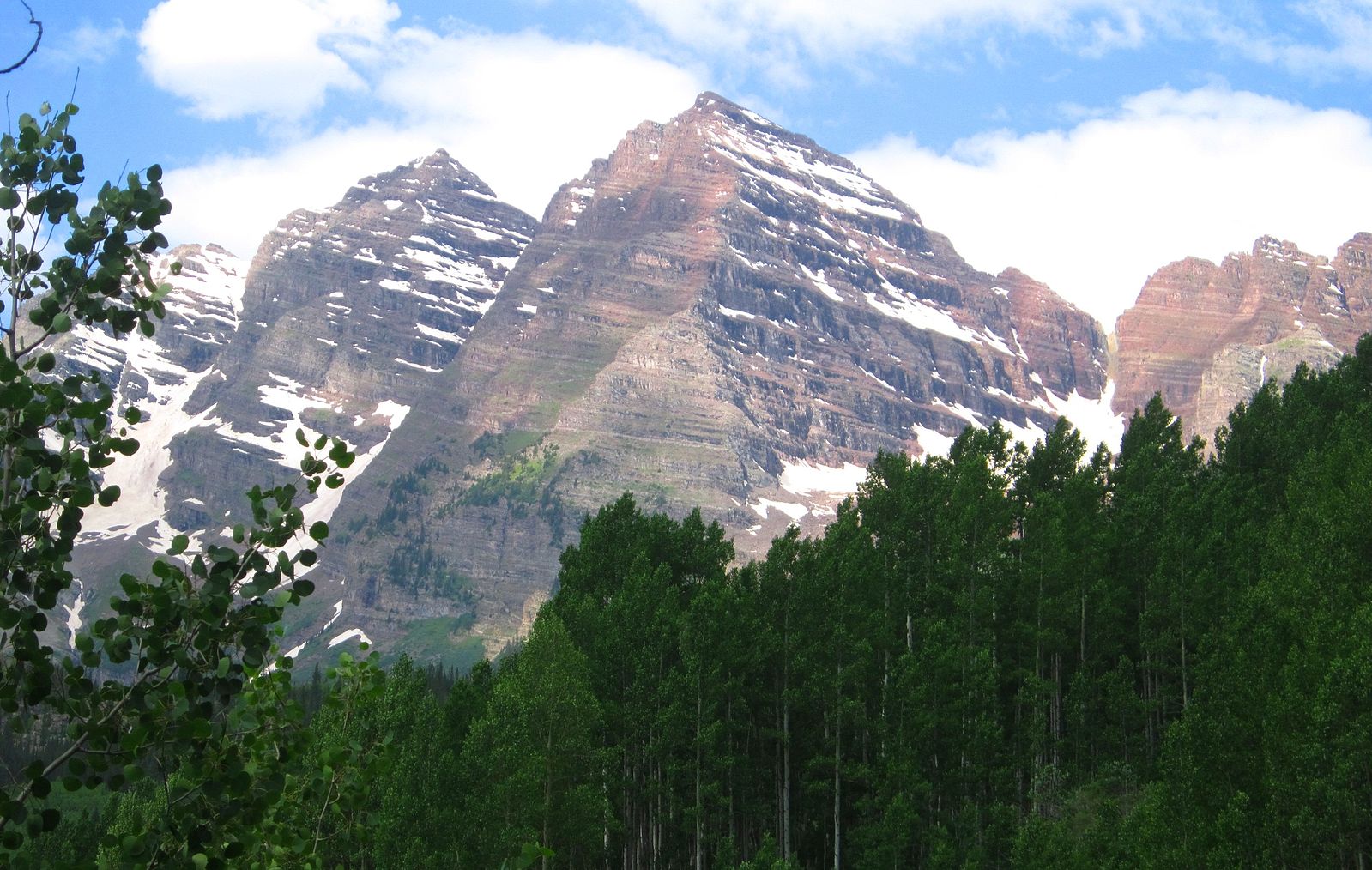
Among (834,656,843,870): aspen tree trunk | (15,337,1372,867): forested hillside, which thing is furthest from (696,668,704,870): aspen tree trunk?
(834,656,843,870): aspen tree trunk

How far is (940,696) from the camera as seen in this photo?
60.0 meters

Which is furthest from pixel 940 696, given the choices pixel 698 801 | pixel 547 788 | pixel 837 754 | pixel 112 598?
pixel 112 598

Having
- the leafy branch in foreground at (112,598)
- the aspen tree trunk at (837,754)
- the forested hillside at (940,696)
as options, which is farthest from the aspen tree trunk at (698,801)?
the leafy branch in foreground at (112,598)

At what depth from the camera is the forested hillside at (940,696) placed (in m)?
43.2

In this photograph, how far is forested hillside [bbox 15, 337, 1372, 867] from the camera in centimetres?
4319

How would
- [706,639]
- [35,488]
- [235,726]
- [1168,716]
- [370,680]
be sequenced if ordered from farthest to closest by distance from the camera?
[1168,716]
[706,639]
[370,680]
[235,726]
[35,488]

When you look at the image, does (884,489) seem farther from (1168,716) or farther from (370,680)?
(370,680)

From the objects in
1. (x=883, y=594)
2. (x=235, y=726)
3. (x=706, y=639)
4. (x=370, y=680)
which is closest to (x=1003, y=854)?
(x=706, y=639)

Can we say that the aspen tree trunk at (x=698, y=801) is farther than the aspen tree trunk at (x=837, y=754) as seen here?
No

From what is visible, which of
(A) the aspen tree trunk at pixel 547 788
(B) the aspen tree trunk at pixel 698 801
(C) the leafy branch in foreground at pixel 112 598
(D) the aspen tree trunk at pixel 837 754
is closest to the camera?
(C) the leafy branch in foreground at pixel 112 598

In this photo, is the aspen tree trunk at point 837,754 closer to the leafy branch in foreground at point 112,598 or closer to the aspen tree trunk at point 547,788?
the aspen tree trunk at point 547,788

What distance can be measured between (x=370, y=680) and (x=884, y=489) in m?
72.2

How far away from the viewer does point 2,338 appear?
8.21 meters

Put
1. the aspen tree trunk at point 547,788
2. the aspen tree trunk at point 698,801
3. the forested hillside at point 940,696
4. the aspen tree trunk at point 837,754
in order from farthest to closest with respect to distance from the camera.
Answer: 1. the aspen tree trunk at point 837,754
2. the aspen tree trunk at point 698,801
3. the aspen tree trunk at point 547,788
4. the forested hillside at point 940,696
